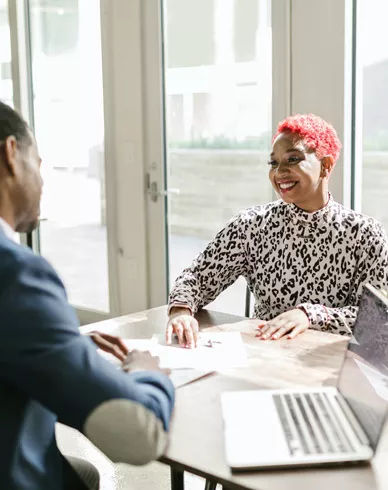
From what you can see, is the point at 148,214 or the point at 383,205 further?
the point at 148,214

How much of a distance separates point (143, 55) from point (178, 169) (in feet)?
2.20

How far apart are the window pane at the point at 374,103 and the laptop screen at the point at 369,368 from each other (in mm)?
1744

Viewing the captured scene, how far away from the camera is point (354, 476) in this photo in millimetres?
1072

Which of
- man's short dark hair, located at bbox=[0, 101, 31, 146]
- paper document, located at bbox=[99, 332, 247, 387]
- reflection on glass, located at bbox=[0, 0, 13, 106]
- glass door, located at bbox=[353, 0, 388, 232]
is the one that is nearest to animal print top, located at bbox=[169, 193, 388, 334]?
paper document, located at bbox=[99, 332, 247, 387]

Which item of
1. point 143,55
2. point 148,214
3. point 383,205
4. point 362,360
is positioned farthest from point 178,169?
point 362,360

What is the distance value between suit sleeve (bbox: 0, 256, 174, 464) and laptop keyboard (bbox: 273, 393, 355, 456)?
0.30 meters

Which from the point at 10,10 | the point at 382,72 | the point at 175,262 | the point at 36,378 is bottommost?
the point at 175,262

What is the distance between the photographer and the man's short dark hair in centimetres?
108

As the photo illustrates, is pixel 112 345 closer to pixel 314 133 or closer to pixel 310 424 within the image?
pixel 310 424

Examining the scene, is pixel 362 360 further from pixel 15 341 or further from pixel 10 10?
A: pixel 10 10

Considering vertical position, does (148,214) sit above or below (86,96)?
below

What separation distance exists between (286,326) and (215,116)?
2.00 meters

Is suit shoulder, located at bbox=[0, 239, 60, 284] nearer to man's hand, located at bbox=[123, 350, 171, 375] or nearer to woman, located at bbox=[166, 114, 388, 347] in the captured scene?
man's hand, located at bbox=[123, 350, 171, 375]

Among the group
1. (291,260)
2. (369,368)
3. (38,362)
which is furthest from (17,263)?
(291,260)
